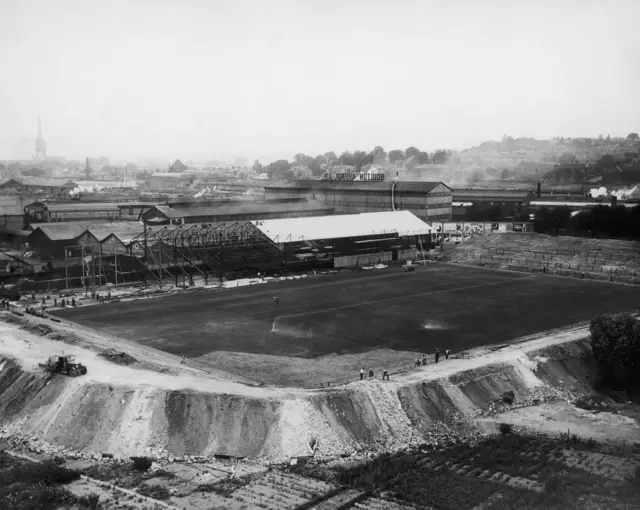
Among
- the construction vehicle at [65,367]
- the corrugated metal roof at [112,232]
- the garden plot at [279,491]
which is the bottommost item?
the garden plot at [279,491]

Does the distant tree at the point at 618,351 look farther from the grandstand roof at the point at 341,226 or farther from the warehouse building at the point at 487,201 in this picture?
the warehouse building at the point at 487,201

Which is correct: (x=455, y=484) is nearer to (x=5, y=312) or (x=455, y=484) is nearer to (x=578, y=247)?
(x=5, y=312)

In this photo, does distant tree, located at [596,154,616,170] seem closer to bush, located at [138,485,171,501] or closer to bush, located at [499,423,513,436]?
bush, located at [499,423,513,436]

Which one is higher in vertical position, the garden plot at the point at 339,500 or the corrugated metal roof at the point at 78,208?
the corrugated metal roof at the point at 78,208

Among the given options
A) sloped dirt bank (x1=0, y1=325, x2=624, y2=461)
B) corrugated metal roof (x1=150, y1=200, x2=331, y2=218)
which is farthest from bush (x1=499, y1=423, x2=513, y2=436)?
corrugated metal roof (x1=150, y1=200, x2=331, y2=218)

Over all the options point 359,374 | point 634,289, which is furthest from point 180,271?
point 634,289

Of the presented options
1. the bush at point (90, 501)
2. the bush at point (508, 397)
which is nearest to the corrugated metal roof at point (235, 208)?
the bush at point (508, 397)
